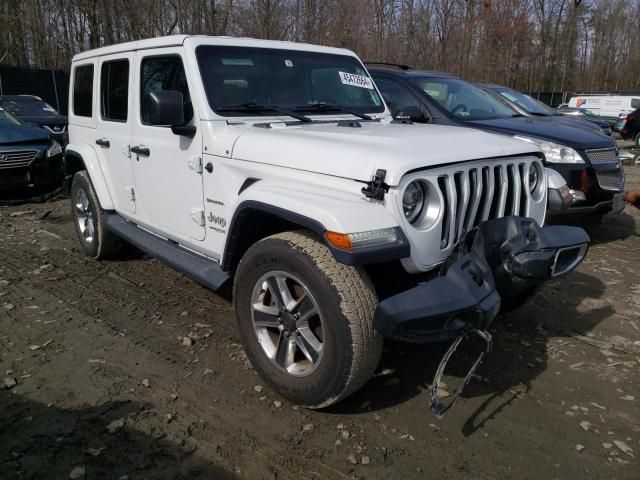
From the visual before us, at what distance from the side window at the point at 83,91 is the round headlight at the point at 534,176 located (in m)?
4.00

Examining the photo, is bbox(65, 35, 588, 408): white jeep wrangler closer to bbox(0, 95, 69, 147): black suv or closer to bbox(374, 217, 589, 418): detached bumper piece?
bbox(374, 217, 589, 418): detached bumper piece

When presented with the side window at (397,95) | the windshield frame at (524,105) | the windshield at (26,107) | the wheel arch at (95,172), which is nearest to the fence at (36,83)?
the windshield at (26,107)

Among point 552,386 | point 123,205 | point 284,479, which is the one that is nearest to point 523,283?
point 552,386

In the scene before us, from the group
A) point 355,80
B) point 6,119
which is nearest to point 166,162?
point 355,80

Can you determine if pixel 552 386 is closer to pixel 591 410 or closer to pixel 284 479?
pixel 591 410

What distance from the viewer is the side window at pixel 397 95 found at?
22.5 feet

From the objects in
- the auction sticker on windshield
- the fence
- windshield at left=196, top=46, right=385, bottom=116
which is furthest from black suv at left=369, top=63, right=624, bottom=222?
the fence

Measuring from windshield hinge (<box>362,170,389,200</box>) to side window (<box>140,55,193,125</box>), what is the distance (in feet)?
5.28

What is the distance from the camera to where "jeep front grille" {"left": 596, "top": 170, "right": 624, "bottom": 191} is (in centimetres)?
625

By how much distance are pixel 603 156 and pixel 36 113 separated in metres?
11.9

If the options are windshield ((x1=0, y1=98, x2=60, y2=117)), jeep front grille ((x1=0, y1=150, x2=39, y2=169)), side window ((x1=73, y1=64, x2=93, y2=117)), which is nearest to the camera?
side window ((x1=73, y1=64, x2=93, y2=117))

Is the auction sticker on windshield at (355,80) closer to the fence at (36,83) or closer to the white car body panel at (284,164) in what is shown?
the white car body panel at (284,164)

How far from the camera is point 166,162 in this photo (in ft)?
12.9

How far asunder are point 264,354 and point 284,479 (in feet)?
2.55
